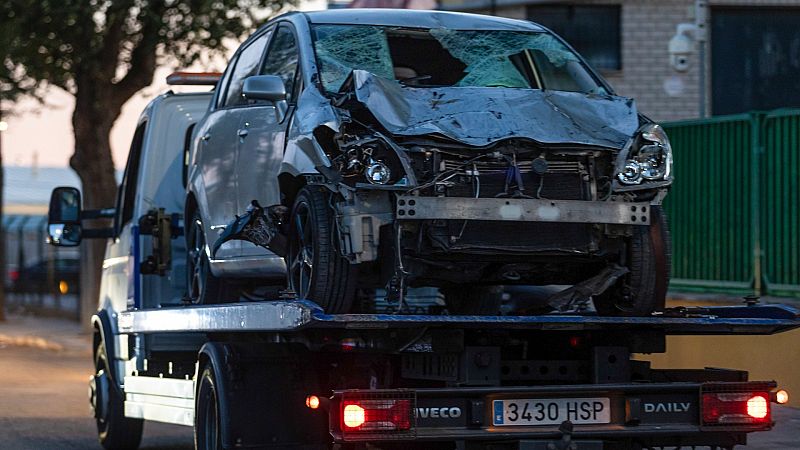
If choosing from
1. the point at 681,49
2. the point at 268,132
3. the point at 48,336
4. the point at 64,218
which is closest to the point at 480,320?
Answer: the point at 268,132

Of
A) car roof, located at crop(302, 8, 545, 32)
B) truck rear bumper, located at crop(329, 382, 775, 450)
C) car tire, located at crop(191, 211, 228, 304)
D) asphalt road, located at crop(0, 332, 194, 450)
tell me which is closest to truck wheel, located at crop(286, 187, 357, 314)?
truck rear bumper, located at crop(329, 382, 775, 450)

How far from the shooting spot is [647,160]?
8.14 metres

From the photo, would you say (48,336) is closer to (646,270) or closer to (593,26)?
(593,26)

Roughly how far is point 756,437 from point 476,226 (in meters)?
4.64

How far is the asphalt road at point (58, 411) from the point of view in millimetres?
11969

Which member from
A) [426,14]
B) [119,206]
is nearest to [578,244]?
[426,14]

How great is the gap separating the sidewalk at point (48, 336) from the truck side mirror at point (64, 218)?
36.5 feet

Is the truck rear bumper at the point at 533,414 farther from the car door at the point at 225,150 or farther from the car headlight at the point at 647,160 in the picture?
the car door at the point at 225,150

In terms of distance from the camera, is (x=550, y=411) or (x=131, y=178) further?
(x=131, y=178)

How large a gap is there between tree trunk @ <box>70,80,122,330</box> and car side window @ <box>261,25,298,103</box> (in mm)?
15879

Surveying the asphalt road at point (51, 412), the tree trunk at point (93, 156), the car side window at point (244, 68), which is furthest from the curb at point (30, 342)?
the car side window at point (244, 68)

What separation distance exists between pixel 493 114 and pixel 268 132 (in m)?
1.63

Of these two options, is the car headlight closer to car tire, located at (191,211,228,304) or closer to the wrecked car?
the wrecked car

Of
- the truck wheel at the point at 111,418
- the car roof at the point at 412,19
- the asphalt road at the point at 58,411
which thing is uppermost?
the car roof at the point at 412,19
